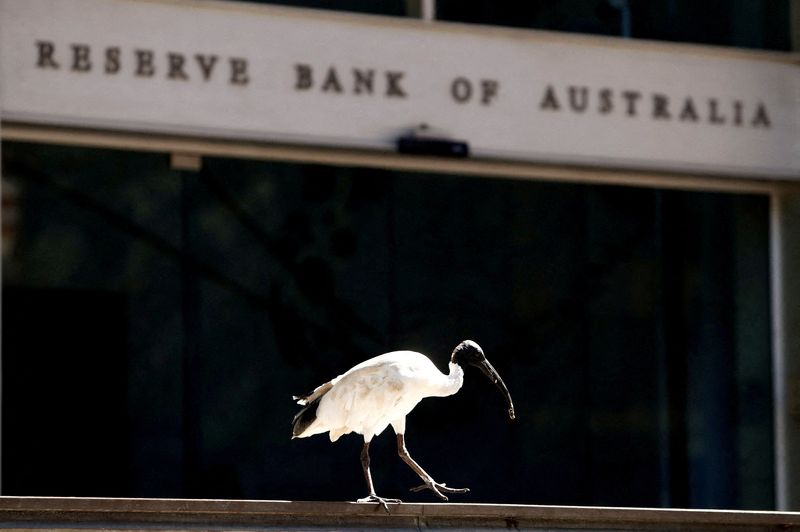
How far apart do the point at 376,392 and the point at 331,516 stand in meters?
0.83

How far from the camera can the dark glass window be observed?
1689 centimetres

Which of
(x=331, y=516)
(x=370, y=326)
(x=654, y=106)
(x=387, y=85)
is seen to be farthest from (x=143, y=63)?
(x=331, y=516)

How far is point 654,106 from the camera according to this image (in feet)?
60.4

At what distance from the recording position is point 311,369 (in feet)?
57.7

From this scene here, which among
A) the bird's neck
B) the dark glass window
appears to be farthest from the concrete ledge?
the dark glass window

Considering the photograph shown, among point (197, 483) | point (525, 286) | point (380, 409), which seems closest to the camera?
point (380, 409)

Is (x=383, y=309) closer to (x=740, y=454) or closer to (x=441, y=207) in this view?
(x=441, y=207)

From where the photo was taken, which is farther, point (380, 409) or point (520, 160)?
point (520, 160)

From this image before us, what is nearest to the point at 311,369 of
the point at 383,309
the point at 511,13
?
the point at 383,309

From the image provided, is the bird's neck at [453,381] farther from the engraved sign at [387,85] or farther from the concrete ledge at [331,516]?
the engraved sign at [387,85]

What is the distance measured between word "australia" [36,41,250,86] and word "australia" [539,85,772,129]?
9.31 feet

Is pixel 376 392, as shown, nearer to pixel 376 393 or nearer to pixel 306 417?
pixel 376 393

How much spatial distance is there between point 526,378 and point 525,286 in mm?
822

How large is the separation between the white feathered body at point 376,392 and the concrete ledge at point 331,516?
25.1 inches
